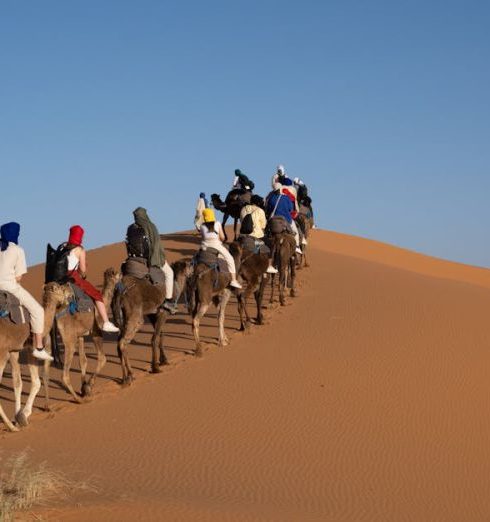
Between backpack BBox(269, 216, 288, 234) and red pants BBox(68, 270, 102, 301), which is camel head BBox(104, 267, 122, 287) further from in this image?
backpack BBox(269, 216, 288, 234)

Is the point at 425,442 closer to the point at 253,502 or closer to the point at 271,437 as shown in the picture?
the point at 271,437

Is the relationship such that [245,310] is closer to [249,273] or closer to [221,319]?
[249,273]

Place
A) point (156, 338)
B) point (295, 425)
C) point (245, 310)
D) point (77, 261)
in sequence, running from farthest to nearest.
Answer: point (245, 310), point (156, 338), point (77, 261), point (295, 425)

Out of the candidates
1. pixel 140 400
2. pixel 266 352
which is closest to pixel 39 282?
pixel 266 352

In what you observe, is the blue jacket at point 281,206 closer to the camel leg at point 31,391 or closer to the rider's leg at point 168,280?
the rider's leg at point 168,280

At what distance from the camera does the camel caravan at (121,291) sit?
12.6 m

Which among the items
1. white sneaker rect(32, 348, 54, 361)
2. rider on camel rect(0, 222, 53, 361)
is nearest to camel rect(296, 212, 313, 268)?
white sneaker rect(32, 348, 54, 361)

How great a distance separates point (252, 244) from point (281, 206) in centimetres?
288

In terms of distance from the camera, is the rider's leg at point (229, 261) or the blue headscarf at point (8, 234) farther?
the rider's leg at point (229, 261)

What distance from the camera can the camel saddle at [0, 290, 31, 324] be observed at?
A: 1236 cm

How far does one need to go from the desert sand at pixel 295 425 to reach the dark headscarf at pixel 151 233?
80.7 inches

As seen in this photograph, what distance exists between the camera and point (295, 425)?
13547 millimetres

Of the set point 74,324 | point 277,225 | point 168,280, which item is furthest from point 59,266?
point 277,225

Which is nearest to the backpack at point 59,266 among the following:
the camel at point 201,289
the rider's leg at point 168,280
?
the rider's leg at point 168,280
